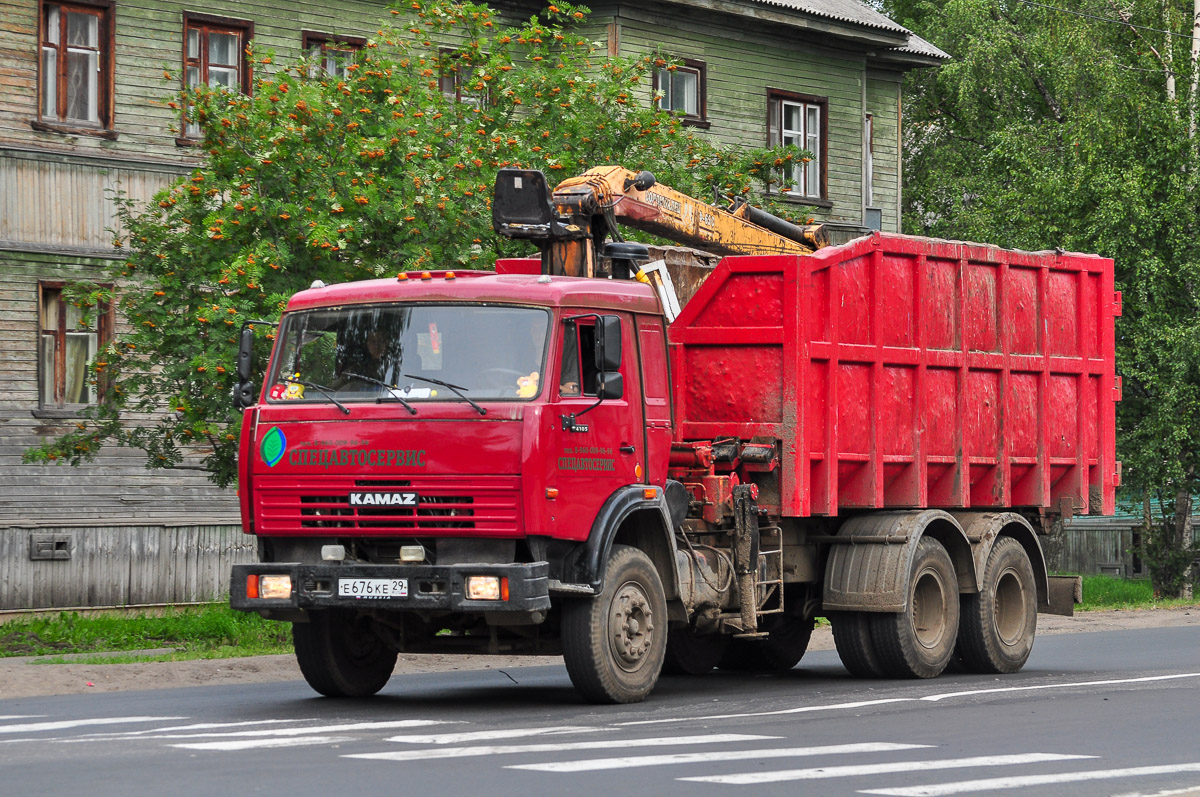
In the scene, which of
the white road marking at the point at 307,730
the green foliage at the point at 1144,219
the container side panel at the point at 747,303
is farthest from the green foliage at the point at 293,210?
the green foliage at the point at 1144,219

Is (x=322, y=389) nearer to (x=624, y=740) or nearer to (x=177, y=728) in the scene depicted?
(x=177, y=728)

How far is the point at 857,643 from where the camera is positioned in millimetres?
15633

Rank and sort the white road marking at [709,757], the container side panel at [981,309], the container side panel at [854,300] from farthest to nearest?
the container side panel at [981,309] < the container side panel at [854,300] < the white road marking at [709,757]

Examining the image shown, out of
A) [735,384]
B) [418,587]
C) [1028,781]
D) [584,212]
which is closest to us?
[1028,781]

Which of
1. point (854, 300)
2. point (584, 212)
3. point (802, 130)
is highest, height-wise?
point (802, 130)

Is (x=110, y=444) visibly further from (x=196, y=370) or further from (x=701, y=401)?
(x=701, y=401)

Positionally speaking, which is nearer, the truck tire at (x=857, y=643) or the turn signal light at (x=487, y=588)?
the turn signal light at (x=487, y=588)

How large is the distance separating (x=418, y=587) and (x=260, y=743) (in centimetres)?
190

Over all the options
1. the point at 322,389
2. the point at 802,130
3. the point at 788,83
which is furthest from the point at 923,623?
the point at 802,130

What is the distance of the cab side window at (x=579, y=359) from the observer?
1271 cm

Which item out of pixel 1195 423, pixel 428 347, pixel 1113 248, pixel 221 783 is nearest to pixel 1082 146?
pixel 1113 248

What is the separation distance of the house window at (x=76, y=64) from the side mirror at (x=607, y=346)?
14.7 meters

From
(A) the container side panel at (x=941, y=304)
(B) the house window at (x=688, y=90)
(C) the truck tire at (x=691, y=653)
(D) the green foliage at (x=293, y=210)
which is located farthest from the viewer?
(B) the house window at (x=688, y=90)

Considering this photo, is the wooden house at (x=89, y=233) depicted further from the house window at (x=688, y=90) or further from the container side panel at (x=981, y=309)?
the container side panel at (x=981, y=309)
